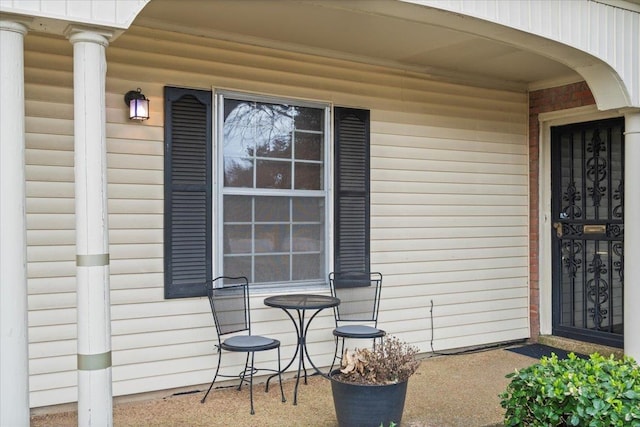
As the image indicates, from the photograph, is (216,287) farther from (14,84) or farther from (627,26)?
(627,26)

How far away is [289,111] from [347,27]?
0.82 m

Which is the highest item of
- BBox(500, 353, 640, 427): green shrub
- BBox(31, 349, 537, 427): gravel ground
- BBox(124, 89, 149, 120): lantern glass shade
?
BBox(124, 89, 149, 120): lantern glass shade

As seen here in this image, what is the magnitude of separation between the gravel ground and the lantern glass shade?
6.34ft

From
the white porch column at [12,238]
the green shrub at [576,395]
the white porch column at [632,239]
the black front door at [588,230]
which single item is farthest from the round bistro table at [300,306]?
the black front door at [588,230]

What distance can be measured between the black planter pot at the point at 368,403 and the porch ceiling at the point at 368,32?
213cm

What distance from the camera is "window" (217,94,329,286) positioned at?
14.2 feet

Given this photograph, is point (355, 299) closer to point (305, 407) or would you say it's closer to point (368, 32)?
point (305, 407)

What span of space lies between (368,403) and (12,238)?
1.94 metres

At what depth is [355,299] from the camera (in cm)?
470

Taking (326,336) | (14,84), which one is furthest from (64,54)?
(326,336)

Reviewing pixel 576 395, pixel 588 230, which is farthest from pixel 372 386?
pixel 588 230

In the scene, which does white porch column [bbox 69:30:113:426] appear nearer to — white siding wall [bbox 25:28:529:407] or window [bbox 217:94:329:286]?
white siding wall [bbox 25:28:529:407]

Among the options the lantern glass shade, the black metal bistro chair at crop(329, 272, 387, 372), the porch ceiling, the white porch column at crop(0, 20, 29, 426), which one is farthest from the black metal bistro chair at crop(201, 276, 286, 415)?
the porch ceiling

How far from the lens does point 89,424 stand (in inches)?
100
